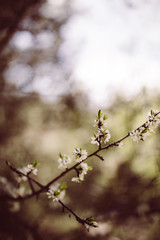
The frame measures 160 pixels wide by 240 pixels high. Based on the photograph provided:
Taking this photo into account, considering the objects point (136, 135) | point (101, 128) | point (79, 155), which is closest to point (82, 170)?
point (79, 155)

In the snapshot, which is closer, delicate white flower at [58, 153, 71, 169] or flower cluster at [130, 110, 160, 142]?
flower cluster at [130, 110, 160, 142]

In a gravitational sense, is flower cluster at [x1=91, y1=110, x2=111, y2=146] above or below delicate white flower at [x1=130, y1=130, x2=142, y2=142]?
above

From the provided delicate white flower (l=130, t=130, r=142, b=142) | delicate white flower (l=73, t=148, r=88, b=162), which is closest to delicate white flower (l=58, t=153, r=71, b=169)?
delicate white flower (l=73, t=148, r=88, b=162)

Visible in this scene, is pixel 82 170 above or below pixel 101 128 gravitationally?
below

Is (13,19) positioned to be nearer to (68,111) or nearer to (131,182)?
(68,111)

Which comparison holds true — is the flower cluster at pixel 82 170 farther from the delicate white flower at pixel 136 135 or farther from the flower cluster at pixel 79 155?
the delicate white flower at pixel 136 135

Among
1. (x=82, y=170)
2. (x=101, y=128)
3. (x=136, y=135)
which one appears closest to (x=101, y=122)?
(x=101, y=128)

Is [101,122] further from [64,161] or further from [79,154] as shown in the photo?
[64,161]

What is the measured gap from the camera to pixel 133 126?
332cm

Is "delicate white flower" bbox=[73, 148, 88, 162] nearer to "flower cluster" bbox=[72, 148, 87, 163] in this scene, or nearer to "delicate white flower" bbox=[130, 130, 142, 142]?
"flower cluster" bbox=[72, 148, 87, 163]

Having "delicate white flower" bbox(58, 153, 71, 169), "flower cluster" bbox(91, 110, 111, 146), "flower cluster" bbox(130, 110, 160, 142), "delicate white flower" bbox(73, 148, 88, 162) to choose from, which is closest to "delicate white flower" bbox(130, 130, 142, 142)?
"flower cluster" bbox(130, 110, 160, 142)

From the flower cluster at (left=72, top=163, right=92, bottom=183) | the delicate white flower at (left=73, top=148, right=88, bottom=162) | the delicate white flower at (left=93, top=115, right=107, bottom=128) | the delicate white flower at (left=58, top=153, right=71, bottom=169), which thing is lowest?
the flower cluster at (left=72, top=163, right=92, bottom=183)

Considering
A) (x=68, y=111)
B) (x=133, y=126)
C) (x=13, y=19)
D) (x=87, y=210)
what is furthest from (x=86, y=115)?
(x=13, y=19)

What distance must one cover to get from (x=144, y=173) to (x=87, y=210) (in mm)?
1443
